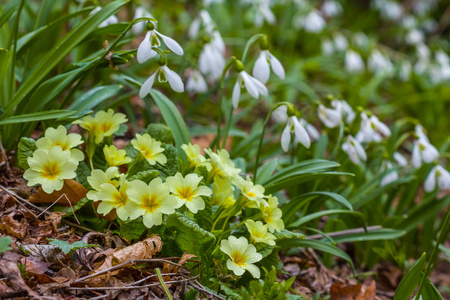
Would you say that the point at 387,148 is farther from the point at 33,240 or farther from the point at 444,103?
the point at 33,240

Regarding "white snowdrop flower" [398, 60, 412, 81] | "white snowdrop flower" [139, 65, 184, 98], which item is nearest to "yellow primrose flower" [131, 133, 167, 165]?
"white snowdrop flower" [139, 65, 184, 98]

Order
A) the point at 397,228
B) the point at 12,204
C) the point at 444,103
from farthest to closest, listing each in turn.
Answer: the point at 444,103, the point at 397,228, the point at 12,204

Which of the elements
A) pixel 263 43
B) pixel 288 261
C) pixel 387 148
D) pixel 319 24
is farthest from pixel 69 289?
pixel 319 24

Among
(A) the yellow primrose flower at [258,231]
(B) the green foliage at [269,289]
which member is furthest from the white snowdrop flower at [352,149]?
(B) the green foliage at [269,289]

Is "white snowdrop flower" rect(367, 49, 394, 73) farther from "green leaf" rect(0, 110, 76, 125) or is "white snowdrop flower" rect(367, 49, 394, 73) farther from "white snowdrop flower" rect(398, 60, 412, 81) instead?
"green leaf" rect(0, 110, 76, 125)

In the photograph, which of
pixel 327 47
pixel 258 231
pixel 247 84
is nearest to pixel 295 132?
pixel 247 84

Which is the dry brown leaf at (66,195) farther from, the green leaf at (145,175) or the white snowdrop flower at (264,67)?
the white snowdrop flower at (264,67)

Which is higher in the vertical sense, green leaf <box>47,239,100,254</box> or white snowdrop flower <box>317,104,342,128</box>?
green leaf <box>47,239,100,254</box>

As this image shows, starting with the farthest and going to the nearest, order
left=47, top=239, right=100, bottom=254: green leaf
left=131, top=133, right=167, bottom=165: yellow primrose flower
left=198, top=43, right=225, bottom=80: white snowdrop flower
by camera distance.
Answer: left=198, top=43, right=225, bottom=80: white snowdrop flower
left=131, top=133, right=167, bottom=165: yellow primrose flower
left=47, top=239, right=100, bottom=254: green leaf
